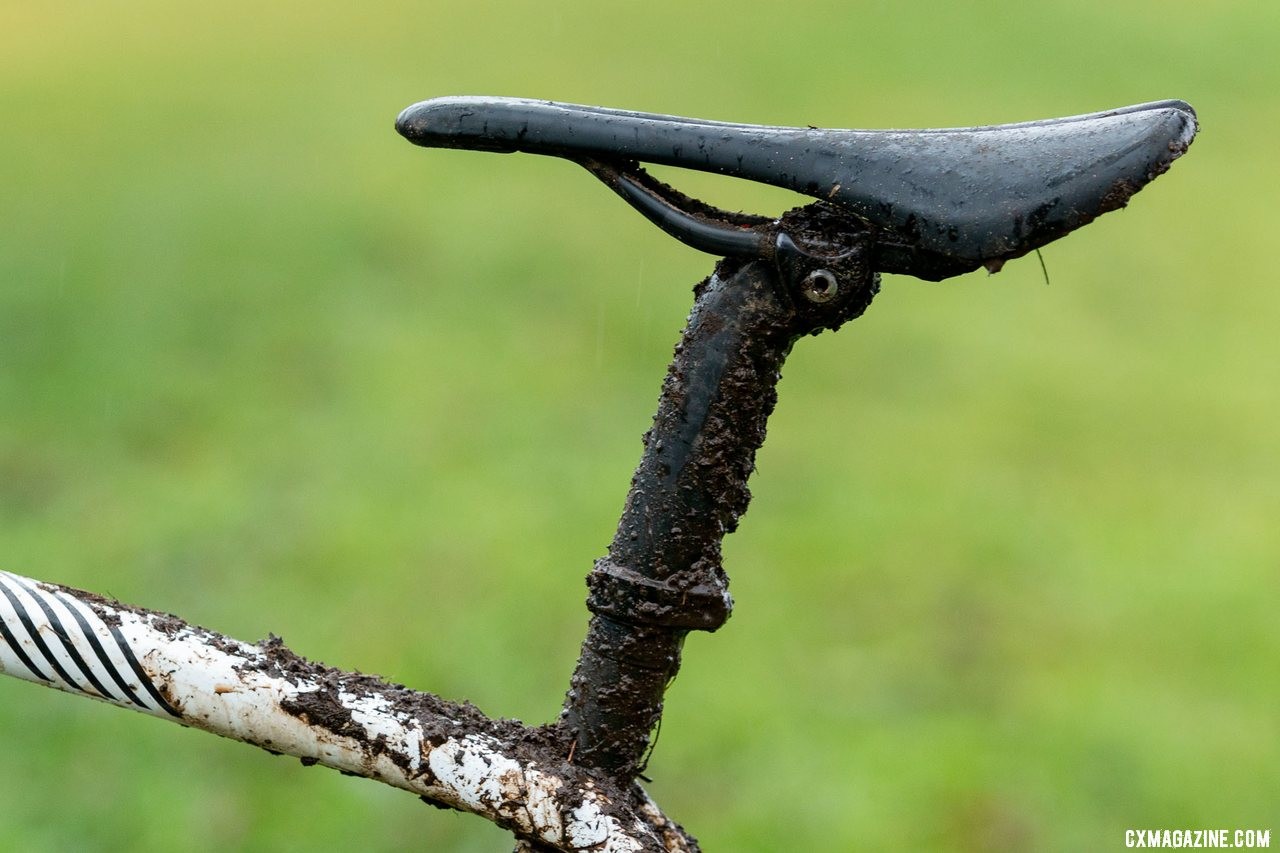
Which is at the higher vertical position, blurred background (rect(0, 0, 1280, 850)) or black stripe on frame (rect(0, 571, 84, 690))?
blurred background (rect(0, 0, 1280, 850))

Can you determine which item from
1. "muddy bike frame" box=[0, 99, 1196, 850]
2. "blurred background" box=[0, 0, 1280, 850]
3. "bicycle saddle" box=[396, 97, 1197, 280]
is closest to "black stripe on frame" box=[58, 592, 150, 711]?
"muddy bike frame" box=[0, 99, 1196, 850]

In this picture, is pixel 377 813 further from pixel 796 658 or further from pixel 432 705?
pixel 432 705

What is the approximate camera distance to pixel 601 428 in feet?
11.6

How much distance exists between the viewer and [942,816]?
244 centimetres

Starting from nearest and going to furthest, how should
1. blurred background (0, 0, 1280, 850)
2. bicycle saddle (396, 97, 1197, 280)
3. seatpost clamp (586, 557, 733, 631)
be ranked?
bicycle saddle (396, 97, 1197, 280) < seatpost clamp (586, 557, 733, 631) < blurred background (0, 0, 1280, 850)

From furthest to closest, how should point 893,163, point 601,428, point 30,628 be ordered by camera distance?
point 601,428 → point 30,628 → point 893,163

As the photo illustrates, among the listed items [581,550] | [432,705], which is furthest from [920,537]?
[432,705]

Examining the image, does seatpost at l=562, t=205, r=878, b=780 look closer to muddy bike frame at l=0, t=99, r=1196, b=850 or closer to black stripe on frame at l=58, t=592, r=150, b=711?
muddy bike frame at l=0, t=99, r=1196, b=850

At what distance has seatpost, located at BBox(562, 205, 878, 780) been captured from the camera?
98 cm

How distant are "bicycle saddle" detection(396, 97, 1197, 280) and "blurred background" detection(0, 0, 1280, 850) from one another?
1.61 metres

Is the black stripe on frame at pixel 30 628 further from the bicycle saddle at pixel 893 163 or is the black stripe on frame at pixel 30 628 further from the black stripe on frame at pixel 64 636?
the bicycle saddle at pixel 893 163

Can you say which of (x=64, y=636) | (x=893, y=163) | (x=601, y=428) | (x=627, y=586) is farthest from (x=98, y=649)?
(x=601, y=428)

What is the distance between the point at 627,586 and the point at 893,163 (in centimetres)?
36

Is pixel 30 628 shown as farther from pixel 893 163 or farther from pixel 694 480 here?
pixel 893 163
